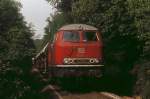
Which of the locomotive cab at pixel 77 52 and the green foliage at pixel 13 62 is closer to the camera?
the green foliage at pixel 13 62

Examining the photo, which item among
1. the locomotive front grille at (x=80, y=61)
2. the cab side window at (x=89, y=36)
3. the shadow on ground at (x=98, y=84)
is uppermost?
the cab side window at (x=89, y=36)

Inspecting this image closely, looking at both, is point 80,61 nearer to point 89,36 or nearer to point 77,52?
point 77,52

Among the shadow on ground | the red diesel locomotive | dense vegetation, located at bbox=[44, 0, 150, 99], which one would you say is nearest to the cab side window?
the red diesel locomotive

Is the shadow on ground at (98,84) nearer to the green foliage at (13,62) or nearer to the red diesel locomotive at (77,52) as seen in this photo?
the red diesel locomotive at (77,52)

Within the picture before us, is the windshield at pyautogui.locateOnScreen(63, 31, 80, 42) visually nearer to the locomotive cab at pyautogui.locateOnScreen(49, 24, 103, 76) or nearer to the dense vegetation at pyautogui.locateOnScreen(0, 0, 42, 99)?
the locomotive cab at pyautogui.locateOnScreen(49, 24, 103, 76)

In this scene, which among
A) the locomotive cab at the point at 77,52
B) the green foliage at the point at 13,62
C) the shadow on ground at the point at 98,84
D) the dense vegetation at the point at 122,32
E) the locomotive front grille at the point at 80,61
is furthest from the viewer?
the shadow on ground at the point at 98,84

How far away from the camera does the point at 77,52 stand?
23.0m

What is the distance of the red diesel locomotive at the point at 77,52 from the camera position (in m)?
Answer: 22.7

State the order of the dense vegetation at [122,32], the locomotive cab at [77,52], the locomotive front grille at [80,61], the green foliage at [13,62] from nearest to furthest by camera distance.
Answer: the green foliage at [13,62] < the locomotive cab at [77,52] < the locomotive front grille at [80,61] < the dense vegetation at [122,32]

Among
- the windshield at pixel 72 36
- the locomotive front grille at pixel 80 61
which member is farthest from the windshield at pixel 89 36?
the locomotive front grille at pixel 80 61

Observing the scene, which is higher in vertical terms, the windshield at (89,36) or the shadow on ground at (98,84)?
the windshield at (89,36)

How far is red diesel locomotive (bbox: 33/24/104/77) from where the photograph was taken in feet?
74.6

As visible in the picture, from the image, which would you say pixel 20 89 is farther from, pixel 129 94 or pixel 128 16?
pixel 128 16

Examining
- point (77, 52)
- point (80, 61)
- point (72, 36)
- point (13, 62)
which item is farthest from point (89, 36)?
point (13, 62)
